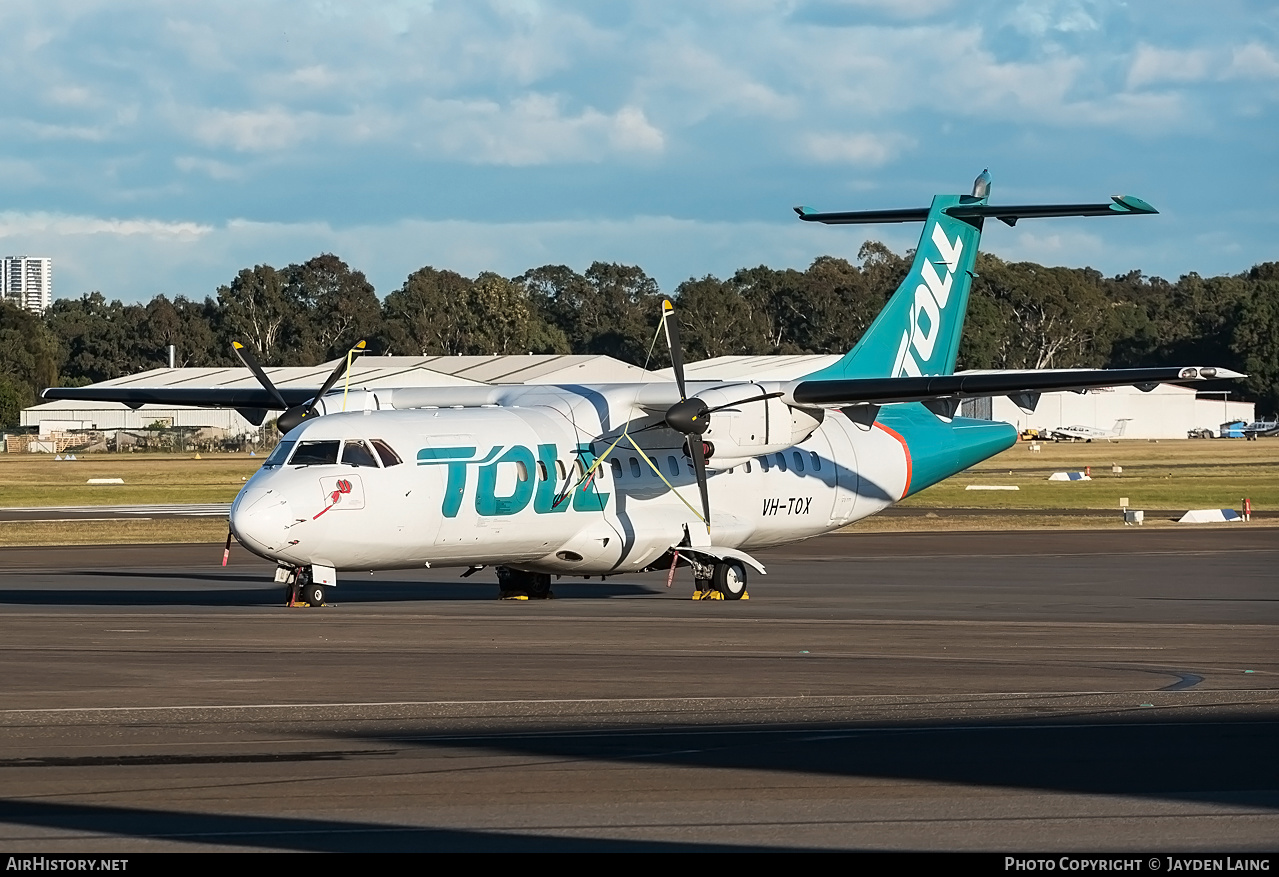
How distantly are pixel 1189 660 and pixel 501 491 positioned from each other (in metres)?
9.97

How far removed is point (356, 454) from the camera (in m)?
21.9

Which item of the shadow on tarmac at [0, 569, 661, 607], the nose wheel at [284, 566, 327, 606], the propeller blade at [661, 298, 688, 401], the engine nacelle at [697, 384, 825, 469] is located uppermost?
the propeller blade at [661, 298, 688, 401]

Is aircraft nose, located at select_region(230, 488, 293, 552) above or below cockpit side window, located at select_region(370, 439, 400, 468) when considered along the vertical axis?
below

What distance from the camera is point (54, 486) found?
69125mm

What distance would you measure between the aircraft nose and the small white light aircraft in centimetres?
11431

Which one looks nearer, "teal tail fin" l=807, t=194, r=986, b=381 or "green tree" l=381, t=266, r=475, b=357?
"teal tail fin" l=807, t=194, r=986, b=381

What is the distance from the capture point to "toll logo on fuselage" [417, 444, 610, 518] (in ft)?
74.1

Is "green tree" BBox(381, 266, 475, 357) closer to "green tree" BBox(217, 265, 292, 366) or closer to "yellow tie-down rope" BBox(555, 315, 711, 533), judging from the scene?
"green tree" BBox(217, 265, 292, 366)

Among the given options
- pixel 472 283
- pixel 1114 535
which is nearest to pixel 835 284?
pixel 472 283

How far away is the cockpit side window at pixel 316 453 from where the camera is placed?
853 inches

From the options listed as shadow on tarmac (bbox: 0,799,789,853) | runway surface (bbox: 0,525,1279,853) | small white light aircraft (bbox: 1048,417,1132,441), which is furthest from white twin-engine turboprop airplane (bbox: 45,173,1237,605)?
small white light aircraft (bbox: 1048,417,1132,441)

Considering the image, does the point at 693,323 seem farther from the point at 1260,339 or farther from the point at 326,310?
the point at 1260,339

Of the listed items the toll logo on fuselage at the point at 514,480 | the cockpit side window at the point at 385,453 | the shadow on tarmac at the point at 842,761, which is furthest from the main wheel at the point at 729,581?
the shadow on tarmac at the point at 842,761

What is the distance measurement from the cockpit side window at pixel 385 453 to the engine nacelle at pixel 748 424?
4.68 metres
